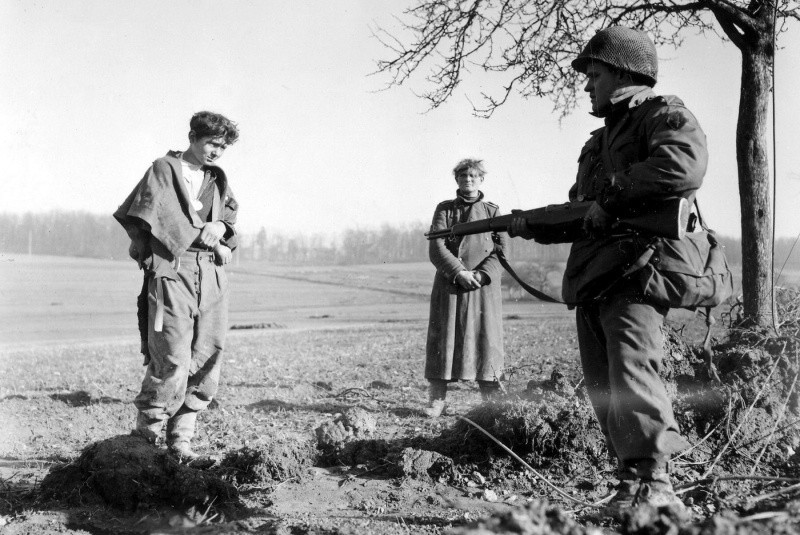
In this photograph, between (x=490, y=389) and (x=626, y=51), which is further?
(x=490, y=389)

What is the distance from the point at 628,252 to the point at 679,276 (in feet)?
0.75

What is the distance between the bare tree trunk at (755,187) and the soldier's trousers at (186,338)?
390 centimetres

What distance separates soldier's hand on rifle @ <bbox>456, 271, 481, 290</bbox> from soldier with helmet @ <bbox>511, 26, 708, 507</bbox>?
249 centimetres

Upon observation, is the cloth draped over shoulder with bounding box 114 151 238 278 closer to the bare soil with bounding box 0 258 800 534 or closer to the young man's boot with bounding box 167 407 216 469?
the young man's boot with bounding box 167 407 216 469

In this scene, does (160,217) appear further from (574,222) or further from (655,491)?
(655,491)

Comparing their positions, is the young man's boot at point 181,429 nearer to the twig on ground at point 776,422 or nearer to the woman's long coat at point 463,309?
the woman's long coat at point 463,309

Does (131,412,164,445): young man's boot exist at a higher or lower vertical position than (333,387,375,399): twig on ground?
higher

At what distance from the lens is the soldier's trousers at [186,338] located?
395 centimetres

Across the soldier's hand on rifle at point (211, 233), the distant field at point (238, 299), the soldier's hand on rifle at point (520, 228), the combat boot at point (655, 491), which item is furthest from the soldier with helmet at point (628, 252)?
the distant field at point (238, 299)

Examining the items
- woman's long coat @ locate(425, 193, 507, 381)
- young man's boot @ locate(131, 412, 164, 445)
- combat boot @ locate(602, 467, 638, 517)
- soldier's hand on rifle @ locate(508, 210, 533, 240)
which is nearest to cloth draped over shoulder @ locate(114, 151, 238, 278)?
young man's boot @ locate(131, 412, 164, 445)

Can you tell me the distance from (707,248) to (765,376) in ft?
6.20

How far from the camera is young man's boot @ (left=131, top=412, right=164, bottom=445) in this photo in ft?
12.7

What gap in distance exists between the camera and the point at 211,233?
4.15 metres

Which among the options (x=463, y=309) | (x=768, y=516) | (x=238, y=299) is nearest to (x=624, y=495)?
(x=768, y=516)
